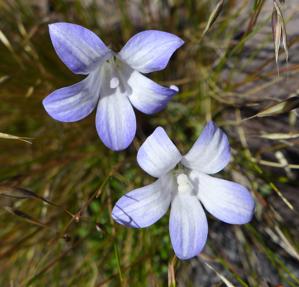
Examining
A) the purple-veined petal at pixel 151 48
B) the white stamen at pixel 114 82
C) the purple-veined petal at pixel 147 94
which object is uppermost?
the purple-veined petal at pixel 151 48

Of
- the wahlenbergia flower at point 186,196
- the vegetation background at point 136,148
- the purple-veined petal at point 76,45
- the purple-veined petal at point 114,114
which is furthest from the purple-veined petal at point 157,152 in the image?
the vegetation background at point 136,148

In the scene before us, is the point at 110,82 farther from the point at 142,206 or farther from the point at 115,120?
the point at 142,206

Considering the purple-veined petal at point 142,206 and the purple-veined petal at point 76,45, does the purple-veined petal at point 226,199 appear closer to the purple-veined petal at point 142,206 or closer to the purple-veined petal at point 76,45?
the purple-veined petal at point 142,206

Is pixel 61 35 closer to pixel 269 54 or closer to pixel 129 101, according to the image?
pixel 129 101

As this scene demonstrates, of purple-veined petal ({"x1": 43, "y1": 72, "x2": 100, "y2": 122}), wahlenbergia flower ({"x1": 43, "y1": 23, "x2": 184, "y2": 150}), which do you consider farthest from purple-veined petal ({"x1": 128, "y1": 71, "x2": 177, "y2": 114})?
purple-veined petal ({"x1": 43, "y1": 72, "x2": 100, "y2": 122})

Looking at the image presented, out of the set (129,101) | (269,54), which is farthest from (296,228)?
(129,101)

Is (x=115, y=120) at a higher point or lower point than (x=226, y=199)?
higher

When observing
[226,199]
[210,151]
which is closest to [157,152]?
[210,151]
